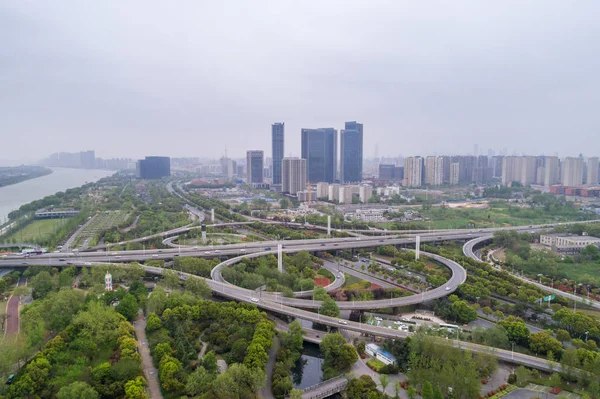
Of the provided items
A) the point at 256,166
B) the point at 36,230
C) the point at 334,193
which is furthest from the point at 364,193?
the point at 36,230

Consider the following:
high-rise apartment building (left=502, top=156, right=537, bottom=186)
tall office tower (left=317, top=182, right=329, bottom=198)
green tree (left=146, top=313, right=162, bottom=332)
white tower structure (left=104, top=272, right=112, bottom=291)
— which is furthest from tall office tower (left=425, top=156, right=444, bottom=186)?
green tree (left=146, top=313, right=162, bottom=332)

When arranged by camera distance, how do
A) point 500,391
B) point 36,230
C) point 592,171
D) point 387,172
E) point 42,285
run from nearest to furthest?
point 500,391 → point 42,285 → point 36,230 → point 592,171 → point 387,172

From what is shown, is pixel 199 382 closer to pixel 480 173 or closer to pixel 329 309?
pixel 329 309

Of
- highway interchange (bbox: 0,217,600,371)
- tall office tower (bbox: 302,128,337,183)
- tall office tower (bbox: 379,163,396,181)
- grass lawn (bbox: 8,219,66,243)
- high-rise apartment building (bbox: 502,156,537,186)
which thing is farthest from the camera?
tall office tower (bbox: 379,163,396,181)

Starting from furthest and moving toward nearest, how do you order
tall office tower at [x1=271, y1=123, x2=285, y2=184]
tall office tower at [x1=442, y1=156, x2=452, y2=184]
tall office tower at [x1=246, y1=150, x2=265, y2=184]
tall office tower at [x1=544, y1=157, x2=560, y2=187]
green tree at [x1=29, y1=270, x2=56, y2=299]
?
tall office tower at [x1=246, y1=150, x2=265, y2=184], tall office tower at [x1=271, y1=123, x2=285, y2=184], tall office tower at [x1=442, y1=156, x2=452, y2=184], tall office tower at [x1=544, y1=157, x2=560, y2=187], green tree at [x1=29, y1=270, x2=56, y2=299]

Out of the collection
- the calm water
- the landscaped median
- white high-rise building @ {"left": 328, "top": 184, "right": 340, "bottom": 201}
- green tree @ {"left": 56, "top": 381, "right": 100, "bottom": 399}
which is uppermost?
white high-rise building @ {"left": 328, "top": 184, "right": 340, "bottom": 201}

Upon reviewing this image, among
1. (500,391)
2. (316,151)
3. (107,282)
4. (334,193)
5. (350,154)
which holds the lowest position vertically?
(500,391)

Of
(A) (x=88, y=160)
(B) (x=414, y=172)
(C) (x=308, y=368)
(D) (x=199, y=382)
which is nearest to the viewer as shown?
(D) (x=199, y=382)

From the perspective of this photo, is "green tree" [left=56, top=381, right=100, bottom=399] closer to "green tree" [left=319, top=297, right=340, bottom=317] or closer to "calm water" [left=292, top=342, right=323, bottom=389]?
"calm water" [left=292, top=342, right=323, bottom=389]
